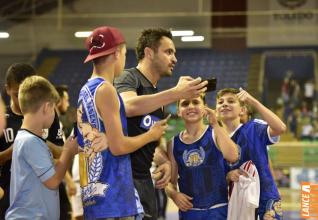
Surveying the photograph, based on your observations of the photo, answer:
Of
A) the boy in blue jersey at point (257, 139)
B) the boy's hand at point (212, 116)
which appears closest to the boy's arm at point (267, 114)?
the boy in blue jersey at point (257, 139)

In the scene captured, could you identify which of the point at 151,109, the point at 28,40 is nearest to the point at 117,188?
the point at 151,109

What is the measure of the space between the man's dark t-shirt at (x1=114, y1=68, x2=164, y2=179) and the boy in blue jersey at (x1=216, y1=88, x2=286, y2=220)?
0.70 m

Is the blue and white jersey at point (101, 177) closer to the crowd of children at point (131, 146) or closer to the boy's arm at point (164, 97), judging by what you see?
the crowd of children at point (131, 146)

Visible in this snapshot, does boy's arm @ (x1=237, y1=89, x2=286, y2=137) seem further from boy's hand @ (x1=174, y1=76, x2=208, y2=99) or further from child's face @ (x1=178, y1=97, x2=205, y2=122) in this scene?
boy's hand @ (x1=174, y1=76, x2=208, y2=99)

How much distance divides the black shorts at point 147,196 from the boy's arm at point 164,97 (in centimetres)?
43

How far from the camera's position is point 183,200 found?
4012 mm

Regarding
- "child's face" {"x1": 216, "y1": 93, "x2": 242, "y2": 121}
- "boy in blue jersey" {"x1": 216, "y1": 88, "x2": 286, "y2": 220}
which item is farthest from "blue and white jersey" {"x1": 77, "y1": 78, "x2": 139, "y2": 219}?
"child's face" {"x1": 216, "y1": 93, "x2": 242, "y2": 121}

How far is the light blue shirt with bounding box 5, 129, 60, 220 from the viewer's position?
3.30 meters

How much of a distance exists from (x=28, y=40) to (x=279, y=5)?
8049 millimetres

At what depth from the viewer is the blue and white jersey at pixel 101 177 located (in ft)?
9.98

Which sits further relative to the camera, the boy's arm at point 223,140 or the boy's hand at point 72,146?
the boy's arm at point 223,140

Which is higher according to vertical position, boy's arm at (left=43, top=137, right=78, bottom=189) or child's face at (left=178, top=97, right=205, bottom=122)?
child's face at (left=178, top=97, right=205, bottom=122)

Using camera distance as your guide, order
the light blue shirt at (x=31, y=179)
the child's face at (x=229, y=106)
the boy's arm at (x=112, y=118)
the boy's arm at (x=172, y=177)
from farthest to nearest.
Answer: the child's face at (x=229, y=106) < the boy's arm at (x=172, y=177) < the light blue shirt at (x=31, y=179) < the boy's arm at (x=112, y=118)

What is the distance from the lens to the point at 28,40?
15.0 metres
